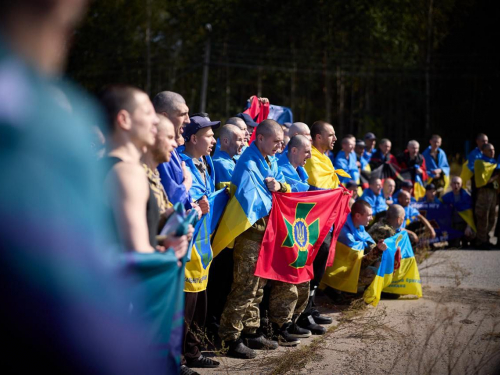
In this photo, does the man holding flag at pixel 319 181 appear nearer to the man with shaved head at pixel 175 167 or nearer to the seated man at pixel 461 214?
the man with shaved head at pixel 175 167

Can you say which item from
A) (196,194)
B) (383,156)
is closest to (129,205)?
(196,194)

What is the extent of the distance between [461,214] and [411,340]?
6034 millimetres

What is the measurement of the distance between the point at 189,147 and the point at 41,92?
2.85 meters

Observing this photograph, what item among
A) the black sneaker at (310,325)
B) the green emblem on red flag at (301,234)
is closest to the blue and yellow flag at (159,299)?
the green emblem on red flag at (301,234)

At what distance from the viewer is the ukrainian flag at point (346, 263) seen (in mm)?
6469

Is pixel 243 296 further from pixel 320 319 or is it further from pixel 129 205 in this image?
pixel 129 205

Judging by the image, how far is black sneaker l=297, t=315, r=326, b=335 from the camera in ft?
18.1

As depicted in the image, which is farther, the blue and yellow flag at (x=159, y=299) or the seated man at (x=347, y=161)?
the seated man at (x=347, y=161)

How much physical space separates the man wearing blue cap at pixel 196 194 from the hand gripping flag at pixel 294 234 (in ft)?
1.88

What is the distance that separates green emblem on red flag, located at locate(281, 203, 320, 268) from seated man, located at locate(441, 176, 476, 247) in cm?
596

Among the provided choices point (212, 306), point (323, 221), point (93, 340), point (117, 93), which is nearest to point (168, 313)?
point (93, 340)

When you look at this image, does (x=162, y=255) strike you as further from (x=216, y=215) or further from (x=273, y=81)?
(x=273, y=81)

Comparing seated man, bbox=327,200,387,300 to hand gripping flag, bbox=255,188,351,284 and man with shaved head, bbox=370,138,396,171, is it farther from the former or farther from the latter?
man with shaved head, bbox=370,138,396,171

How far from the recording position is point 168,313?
2.32 metres
